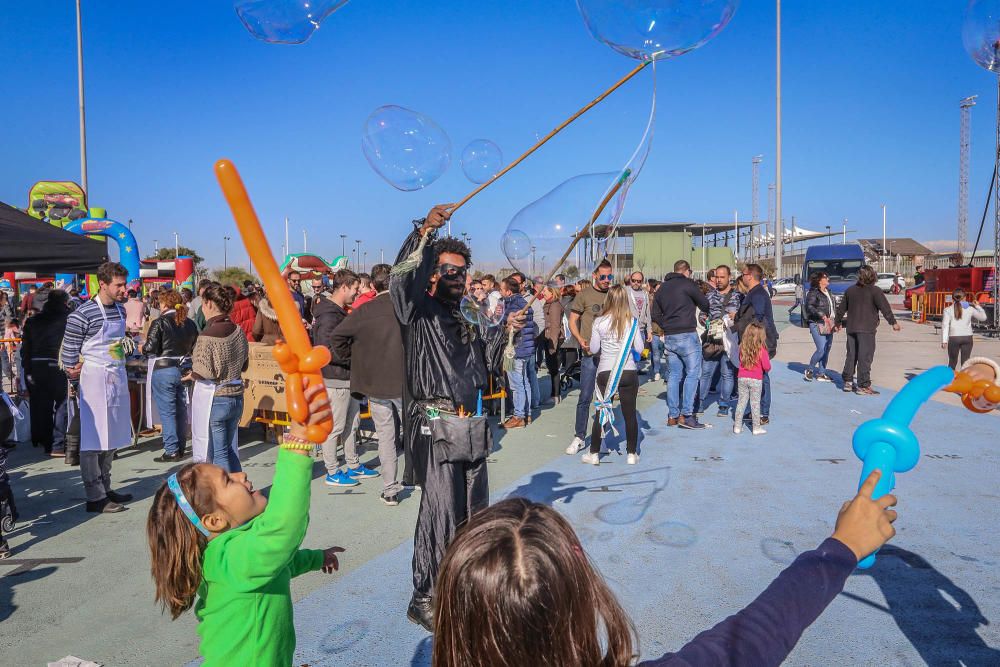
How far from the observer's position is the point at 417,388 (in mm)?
3893

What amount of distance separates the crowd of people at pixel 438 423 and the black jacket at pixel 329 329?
1.2 inches

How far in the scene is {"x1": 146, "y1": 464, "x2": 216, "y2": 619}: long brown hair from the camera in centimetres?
211

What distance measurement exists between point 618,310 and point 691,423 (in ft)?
7.40

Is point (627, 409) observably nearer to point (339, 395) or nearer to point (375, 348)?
point (375, 348)

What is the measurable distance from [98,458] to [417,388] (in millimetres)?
3450

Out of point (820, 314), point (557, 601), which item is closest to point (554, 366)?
point (820, 314)

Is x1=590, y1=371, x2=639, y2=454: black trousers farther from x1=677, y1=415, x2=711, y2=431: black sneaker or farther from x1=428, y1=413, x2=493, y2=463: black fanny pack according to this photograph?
x1=428, y1=413, x2=493, y2=463: black fanny pack

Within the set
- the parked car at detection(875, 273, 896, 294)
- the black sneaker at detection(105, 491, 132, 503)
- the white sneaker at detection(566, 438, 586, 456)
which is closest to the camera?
the black sneaker at detection(105, 491, 132, 503)

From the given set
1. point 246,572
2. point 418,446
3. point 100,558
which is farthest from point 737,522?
point 100,558

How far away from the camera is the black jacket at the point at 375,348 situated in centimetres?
583

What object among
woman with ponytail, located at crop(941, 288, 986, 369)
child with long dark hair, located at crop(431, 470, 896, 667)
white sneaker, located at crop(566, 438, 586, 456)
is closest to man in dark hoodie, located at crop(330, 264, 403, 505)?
white sneaker, located at crop(566, 438, 586, 456)

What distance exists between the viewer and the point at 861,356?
10.4 meters

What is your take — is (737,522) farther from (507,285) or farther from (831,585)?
(507,285)

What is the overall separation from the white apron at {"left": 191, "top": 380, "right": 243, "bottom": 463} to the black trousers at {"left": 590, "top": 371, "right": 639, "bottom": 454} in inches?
140
